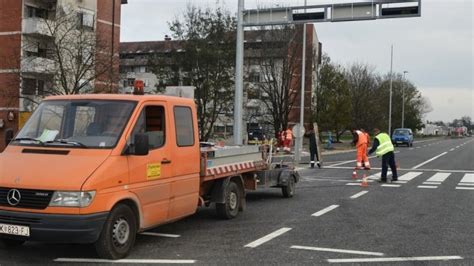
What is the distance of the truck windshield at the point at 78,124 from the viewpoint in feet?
23.4

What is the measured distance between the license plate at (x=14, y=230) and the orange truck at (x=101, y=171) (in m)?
0.01

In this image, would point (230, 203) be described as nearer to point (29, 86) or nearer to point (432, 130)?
point (29, 86)

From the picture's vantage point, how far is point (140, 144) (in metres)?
7.04

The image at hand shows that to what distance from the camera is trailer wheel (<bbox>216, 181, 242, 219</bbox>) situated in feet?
32.5

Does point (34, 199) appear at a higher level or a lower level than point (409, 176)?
higher

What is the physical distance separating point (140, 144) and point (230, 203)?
346 cm

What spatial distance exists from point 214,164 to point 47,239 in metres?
3.51

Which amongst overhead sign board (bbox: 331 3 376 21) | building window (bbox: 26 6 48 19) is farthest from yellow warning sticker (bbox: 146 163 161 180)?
building window (bbox: 26 6 48 19)

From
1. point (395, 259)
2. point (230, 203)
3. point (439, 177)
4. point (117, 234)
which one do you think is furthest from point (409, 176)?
point (117, 234)

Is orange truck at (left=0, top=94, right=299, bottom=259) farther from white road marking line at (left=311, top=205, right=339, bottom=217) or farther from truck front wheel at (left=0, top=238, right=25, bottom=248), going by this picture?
white road marking line at (left=311, top=205, right=339, bottom=217)

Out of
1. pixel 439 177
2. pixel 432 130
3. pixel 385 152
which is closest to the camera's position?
pixel 385 152

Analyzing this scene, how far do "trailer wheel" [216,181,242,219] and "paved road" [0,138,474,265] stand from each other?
19 centimetres

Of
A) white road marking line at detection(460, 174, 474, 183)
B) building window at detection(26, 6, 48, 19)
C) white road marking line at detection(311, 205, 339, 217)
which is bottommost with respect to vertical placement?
white road marking line at detection(460, 174, 474, 183)

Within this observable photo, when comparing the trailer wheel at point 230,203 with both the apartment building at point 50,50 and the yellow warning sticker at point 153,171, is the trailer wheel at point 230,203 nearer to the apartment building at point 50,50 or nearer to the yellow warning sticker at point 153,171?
the yellow warning sticker at point 153,171
